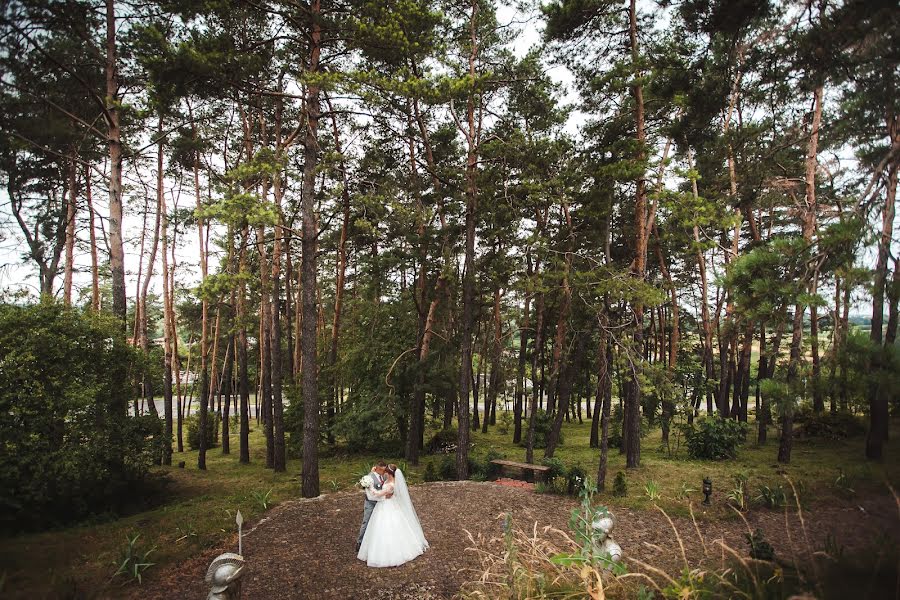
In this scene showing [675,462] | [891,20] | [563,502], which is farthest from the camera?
[675,462]

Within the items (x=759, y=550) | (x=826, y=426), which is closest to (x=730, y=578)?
(x=759, y=550)

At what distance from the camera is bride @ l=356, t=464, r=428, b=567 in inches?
228

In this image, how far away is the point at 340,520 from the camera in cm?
754

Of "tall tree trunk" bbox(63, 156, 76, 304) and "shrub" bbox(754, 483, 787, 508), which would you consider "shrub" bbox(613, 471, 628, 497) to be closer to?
"shrub" bbox(754, 483, 787, 508)

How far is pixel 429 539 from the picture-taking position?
22.1 ft

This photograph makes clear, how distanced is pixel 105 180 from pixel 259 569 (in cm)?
1445

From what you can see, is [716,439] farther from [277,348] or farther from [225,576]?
[277,348]

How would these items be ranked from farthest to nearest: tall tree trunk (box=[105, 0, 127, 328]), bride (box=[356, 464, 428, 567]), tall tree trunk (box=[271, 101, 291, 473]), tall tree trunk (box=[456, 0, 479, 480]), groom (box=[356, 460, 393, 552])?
tall tree trunk (box=[271, 101, 291, 473])
tall tree trunk (box=[456, 0, 479, 480])
tall tree trunk (box=[105, 0, 127, 328])
groom (box=[356, 460, 393, 552])
bride (box=[356, 464, 428, 567])

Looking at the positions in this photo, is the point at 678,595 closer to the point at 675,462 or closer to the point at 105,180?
the point at 675,462

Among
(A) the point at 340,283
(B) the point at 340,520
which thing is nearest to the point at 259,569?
(B) the point at 340,520

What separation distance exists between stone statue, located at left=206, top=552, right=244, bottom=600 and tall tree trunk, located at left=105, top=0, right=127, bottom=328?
26.9 ft

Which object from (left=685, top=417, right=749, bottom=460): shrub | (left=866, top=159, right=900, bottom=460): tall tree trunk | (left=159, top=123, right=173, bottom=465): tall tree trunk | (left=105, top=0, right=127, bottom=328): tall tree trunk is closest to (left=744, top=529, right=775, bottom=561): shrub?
(left=866, top=159, right=900, bottom=460): tall tree trunk

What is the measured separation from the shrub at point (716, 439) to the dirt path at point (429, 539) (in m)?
5.88

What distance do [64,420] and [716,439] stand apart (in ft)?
56.5
